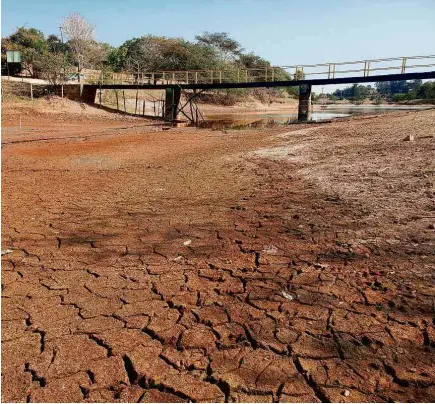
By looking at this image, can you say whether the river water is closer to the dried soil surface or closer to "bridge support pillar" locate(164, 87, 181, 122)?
"bridge support pillar" locate(164, 87, 181, 122)

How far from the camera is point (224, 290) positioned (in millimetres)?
3678

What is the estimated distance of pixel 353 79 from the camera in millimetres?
24828

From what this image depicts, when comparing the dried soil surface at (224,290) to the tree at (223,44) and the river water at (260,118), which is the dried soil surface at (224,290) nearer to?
the river water at (260,118)

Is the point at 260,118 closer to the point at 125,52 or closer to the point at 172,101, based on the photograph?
the point at 172,101

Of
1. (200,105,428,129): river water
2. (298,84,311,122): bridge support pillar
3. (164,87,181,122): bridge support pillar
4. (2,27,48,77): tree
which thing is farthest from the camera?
(2,27,48,77): tree

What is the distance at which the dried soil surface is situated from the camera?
251 centimetres

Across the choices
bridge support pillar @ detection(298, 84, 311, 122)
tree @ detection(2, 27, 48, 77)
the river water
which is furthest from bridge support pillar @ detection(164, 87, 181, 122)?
tree @ detection(2, 27, 48, 77)

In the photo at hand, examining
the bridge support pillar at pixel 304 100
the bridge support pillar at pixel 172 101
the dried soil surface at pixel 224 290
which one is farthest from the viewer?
the bridge support pillar at pixel 172 101

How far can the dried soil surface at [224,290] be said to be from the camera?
251 cm

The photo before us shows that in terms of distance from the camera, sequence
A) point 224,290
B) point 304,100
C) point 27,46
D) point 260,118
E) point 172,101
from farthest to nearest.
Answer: point 27,46
point 260,118
point 172,101
point 304,100
point 224,290

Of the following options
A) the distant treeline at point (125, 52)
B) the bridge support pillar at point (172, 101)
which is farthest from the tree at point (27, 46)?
the bridge support pillar at point (172, 101)

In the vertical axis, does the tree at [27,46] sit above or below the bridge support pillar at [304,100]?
above

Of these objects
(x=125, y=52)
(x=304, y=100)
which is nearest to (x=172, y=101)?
(x=304, y=100)

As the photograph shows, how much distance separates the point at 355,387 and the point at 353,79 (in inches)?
1012
